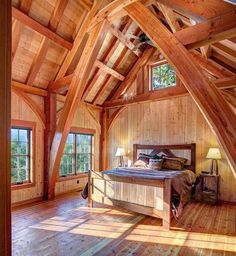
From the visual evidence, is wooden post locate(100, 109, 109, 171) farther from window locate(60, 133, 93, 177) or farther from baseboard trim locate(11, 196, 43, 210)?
baseboard trim locate(11, 196, 43, 210)

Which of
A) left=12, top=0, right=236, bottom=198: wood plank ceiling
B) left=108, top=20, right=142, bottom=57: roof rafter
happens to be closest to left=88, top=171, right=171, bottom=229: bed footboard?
left=12, top=0, right=236, bottom=198: wood plank ceiling

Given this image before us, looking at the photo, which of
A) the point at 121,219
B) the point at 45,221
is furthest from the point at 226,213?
the point at 45,221

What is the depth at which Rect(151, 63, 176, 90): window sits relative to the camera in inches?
252

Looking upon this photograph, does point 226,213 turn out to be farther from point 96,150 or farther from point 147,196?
point 96,150

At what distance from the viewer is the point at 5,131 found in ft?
2.60

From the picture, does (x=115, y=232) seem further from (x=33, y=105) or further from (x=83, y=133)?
(x=83, y=133)

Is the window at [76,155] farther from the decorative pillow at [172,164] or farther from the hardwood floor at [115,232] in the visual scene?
the decorative pillow at [172,164]

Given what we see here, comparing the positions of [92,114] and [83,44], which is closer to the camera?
[83,44]

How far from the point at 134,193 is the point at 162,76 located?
4100 mm

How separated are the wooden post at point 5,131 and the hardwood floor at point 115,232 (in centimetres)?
242

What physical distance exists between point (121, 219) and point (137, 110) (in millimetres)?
4020

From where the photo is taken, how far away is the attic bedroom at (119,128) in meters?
2.57

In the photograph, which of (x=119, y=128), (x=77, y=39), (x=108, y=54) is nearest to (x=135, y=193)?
(x=119, y=128)

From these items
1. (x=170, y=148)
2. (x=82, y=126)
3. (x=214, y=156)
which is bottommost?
(x=214, y=156)
